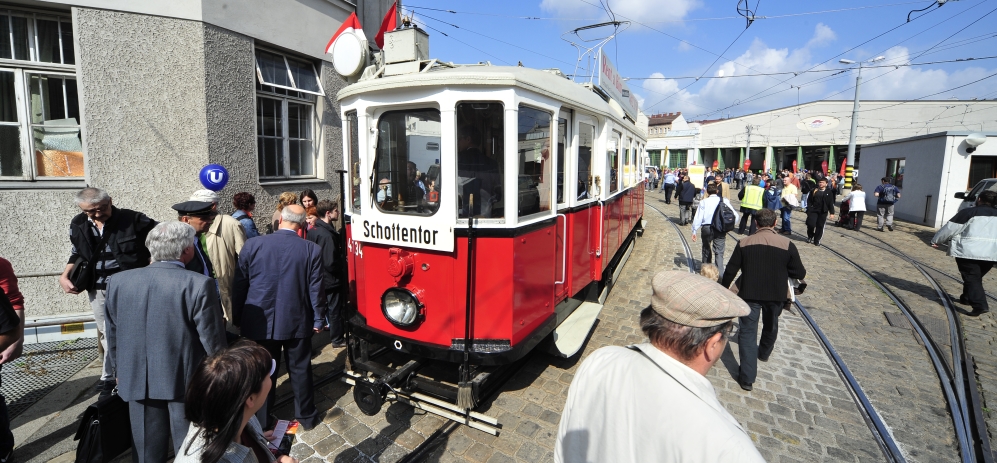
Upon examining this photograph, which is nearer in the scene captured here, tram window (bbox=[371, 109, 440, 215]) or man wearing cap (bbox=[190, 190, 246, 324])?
tram window (bbox=[371, 109, 440, 215])

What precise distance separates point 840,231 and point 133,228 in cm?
1660

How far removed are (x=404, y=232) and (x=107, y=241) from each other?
244cm

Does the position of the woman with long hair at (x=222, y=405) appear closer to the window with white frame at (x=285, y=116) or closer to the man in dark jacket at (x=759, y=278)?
the man in dark jacket at (x=759, y=278)

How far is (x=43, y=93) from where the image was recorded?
543 centimetres

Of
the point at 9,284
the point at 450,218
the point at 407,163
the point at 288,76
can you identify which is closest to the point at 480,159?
the point at 450,218

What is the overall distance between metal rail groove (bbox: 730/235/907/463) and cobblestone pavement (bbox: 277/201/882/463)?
0.21 ft

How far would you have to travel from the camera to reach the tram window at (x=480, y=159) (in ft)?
11.9

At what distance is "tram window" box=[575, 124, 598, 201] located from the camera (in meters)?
4.89

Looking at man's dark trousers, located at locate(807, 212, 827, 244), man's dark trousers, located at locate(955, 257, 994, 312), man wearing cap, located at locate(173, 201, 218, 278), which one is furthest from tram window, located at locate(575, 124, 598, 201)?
man's dark trousers, located at locate(807, 212, 827, 244)

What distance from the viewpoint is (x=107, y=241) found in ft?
12.7

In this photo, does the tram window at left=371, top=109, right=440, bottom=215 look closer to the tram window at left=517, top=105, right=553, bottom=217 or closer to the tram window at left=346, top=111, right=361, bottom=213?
the tram window at left=346, top=111, right=361, bottom=213

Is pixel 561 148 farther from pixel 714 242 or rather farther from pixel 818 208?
pixel 818 208

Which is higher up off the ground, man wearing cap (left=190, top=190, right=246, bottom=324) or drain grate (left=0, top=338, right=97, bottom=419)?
man wearing cap (left=190, top=190, right=246, bottom=324)

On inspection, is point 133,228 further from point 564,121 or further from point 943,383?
point 943,383
